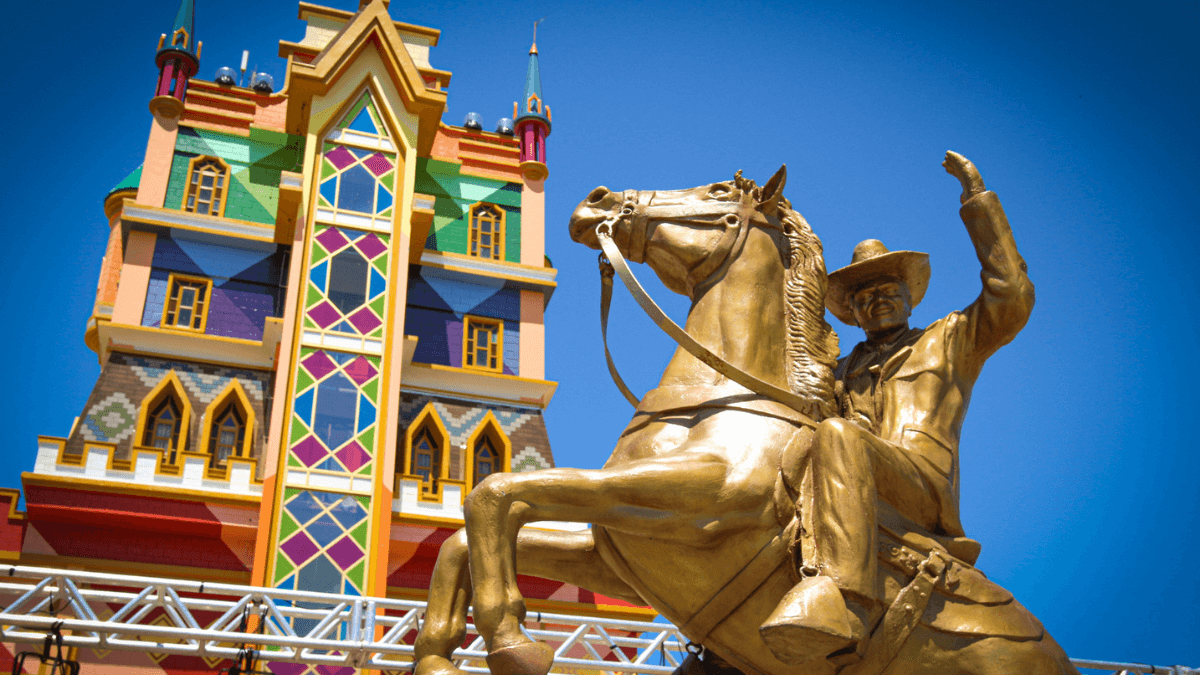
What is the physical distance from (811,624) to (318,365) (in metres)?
12.7

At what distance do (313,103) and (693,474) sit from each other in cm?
1491

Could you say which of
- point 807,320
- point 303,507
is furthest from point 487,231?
point 807,320

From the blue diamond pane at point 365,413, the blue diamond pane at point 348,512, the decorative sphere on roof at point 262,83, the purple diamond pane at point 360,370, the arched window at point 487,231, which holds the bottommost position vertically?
the blue diamond pane at point 348,512

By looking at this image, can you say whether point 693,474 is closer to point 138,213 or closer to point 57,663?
point 57,663

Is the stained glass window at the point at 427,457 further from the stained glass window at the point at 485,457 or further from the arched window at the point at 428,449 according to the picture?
the stained glass window at the point at 485,457

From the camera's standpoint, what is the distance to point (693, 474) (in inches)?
135

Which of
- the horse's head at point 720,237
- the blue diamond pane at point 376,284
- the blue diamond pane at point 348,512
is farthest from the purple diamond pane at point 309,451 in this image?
the horse's head at point 720,237

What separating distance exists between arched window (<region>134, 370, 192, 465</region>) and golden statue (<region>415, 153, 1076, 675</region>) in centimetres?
1243

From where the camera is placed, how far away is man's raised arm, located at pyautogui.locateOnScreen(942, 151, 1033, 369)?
4098mm

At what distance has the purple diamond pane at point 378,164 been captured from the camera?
1688 cm

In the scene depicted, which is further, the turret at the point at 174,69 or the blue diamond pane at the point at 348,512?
the turret at the point at 174,69

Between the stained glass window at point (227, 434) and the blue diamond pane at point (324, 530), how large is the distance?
78.8 inches

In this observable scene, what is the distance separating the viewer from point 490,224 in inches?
769

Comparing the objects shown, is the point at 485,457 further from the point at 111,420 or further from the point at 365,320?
the point at 111,420
